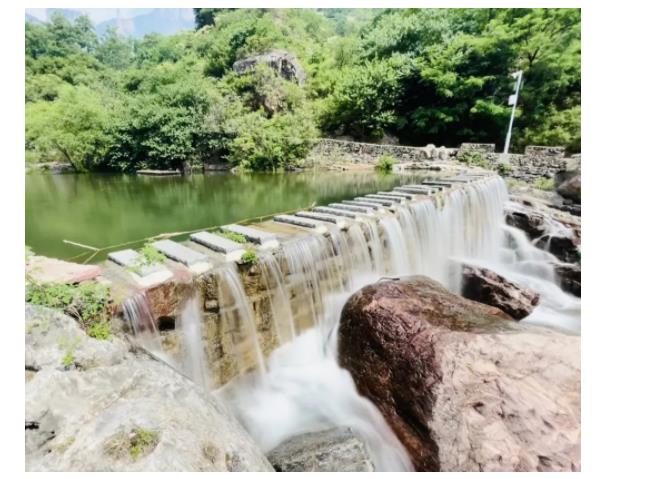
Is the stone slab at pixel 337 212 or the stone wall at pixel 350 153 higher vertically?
the stone wall at pixel 350 153

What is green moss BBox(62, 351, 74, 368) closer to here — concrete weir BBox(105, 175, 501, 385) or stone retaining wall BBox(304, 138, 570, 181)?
concrete weir BBox(105, 175, 501, 385)

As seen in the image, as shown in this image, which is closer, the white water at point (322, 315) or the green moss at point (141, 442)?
the green moss at point (141, 442)

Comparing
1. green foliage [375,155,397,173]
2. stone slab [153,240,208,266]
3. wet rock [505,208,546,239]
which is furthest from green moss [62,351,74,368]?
green foliage [375,155,397,173]

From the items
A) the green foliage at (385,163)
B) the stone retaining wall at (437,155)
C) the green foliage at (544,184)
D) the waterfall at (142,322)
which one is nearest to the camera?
the waterfall at (142,322)

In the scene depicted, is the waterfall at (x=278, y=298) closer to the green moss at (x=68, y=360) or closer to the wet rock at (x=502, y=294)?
the green moss at (x=68, y=360)

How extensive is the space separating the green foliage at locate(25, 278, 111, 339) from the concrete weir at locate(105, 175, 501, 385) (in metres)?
0.23

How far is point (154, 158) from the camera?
53.8 ft

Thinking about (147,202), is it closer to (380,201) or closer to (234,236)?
(234,236)

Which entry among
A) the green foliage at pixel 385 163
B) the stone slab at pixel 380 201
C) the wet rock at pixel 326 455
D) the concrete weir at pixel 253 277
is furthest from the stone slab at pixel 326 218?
the green foliage at pixel 385 163

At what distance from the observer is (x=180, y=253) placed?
3.63 m

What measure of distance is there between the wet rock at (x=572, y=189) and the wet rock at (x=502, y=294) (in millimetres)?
6141

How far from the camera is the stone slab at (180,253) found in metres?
3.48

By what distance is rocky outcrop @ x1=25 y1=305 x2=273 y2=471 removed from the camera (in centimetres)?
171
